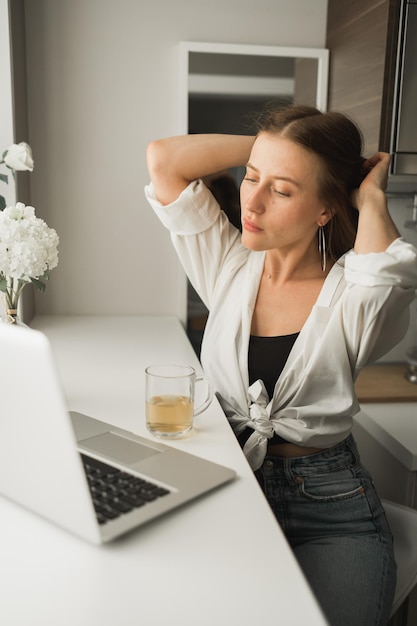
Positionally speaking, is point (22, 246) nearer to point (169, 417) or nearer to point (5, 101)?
point (169, 417)

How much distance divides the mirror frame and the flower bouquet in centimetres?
112

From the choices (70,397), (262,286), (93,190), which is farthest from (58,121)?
→ (70,397)

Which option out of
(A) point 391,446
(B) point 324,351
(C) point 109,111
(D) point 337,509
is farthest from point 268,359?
(C) point 109,111

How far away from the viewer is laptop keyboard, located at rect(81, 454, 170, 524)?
771 millimetres

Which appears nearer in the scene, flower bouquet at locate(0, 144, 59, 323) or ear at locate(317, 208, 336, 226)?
flower bouquet at locate(0, 144, 59, 323)

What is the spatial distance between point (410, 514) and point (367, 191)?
748 millimetres

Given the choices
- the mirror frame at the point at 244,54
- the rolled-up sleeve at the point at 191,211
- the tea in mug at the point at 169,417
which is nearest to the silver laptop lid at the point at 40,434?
the tea in mug at the point at 169,417

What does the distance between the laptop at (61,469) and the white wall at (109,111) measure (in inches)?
55.7

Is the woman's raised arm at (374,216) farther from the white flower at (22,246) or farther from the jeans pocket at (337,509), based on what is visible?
the white flower at (22,246)

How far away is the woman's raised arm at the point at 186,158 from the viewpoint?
5.02 ft

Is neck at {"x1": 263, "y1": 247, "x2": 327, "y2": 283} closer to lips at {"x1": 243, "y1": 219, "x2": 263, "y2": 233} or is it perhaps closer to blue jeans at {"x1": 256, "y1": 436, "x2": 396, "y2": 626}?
lips at {"x1": 243, "y1": 219, "x2": 263, "y2": 233}

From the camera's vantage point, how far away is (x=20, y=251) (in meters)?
1.12

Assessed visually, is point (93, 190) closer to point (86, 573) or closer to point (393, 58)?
point (393, 58)

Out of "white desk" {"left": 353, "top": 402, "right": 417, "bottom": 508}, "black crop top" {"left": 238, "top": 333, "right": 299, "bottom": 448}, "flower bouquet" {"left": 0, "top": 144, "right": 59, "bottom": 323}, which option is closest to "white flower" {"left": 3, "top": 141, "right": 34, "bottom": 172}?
"flower bouquet" {"left": 0, "top": 144, "right": 59, "bottom": 323}
